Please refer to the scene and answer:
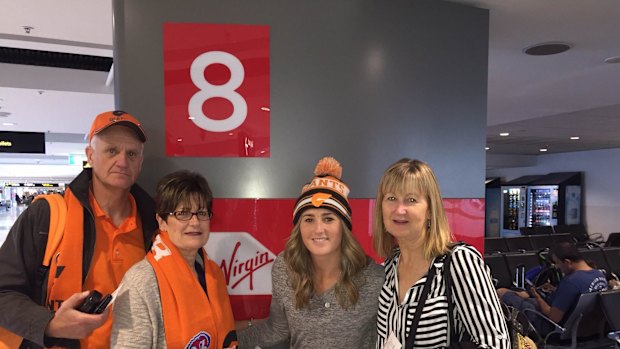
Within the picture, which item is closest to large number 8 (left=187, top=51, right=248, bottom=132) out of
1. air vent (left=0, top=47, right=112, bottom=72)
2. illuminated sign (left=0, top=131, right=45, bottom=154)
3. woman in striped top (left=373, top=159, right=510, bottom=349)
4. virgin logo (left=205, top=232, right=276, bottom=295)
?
virgin logo (left=205, top=232, right=276, bottom=295)

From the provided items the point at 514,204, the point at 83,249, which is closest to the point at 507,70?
the point at 83,249

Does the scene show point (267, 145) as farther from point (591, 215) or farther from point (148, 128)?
point (591, 215)

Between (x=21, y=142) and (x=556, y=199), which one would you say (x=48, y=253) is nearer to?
(x=21, y=142)

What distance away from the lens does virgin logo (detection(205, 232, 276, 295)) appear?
2.15 meters

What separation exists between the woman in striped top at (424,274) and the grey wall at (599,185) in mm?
13946

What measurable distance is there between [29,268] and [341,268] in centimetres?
112

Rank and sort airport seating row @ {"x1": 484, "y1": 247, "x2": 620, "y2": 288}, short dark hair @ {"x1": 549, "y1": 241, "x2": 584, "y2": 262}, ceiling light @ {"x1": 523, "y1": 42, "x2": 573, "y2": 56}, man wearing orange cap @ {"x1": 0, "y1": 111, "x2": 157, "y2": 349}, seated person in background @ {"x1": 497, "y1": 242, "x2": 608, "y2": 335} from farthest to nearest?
airport seating row @ {"x1": 484, "y1": 247, "x2": 620, "y2": 288}, short dark hair @ {"x1": 549, "y1": 241, "x2": 584, "y2": 262}, seated person in background @ {"x1": 497, "y1": 242, "x2": 608, "y2": 335}, ceiling light @ {"x1": 523, "y1": 42, "x2": 573, "y2": 56}, man wearing orange cap @ {"x1": 0, "y1": 111, "x2": 157, "y2": 349}

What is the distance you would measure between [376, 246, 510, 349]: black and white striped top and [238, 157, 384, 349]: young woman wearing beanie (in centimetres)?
14

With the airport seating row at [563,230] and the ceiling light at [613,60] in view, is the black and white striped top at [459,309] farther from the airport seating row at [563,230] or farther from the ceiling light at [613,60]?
the airport seating row at [563,230]

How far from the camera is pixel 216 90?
2.11m

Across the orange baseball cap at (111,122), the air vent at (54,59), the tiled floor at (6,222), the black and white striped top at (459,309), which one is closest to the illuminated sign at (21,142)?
the tiled floor at (6,222)

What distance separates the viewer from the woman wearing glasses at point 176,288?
4.42 ft

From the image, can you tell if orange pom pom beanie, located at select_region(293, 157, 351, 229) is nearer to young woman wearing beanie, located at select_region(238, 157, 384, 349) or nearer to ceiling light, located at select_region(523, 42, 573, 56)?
young woman wearing beanie, located at select_region(238, 157, 384, 349)

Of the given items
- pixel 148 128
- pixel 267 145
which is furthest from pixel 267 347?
pixel 148 128
